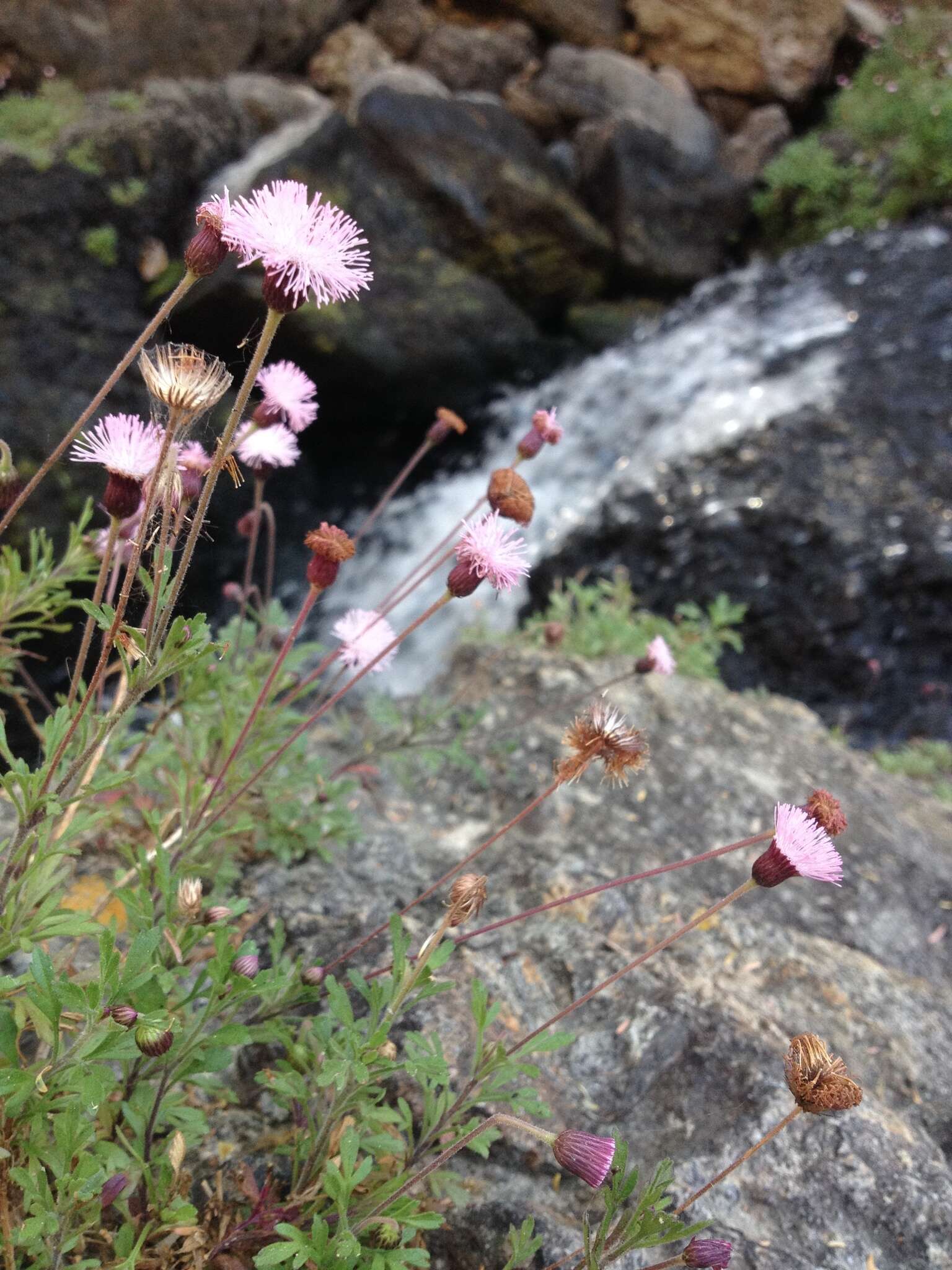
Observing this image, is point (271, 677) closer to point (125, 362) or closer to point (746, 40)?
point (125, 362)

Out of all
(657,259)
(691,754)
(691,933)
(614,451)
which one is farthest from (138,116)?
(691,933)

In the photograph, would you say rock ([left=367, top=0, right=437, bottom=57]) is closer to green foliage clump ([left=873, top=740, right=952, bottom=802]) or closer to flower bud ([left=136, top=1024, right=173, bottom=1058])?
green foliage clump ([left=873, top=740, right=952, bottom=802])

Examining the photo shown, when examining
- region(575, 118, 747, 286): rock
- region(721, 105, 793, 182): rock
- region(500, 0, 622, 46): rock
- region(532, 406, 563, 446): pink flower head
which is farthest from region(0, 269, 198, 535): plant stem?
region(500, 0, 622, 46): rock

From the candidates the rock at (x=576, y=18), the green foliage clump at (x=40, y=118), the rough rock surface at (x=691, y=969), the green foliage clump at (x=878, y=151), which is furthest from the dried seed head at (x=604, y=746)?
the rock at (x=576, y=18)

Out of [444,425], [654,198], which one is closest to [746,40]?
[654,198]

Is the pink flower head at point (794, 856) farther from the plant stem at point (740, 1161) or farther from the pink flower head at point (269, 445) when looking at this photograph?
the pink flower head at point (269, 445)
